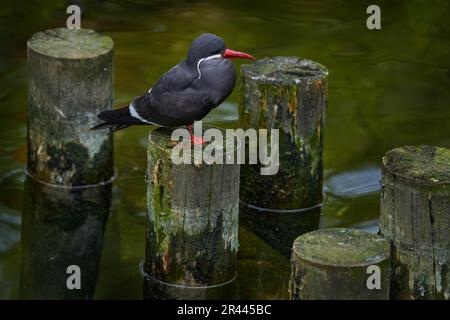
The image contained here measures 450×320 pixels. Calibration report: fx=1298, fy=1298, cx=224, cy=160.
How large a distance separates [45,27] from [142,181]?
271 cm

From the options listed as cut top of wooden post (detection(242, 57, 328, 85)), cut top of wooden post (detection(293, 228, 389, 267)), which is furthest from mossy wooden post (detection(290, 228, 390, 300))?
cut top of wooden post (detection(242, 57, 328, 85))

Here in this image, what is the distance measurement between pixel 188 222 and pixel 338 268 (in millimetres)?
1131

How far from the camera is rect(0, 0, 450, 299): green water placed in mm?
7645

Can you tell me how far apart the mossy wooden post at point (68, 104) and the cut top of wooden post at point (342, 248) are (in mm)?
2275

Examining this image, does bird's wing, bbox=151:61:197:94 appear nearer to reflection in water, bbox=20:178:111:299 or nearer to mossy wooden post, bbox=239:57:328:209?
mossy wooden post, bbox=239:57:328:209

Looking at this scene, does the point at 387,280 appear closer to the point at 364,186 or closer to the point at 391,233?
the point at 391,233

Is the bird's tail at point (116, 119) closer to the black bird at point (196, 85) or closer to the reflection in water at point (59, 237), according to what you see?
the black bird at point (196, 85)

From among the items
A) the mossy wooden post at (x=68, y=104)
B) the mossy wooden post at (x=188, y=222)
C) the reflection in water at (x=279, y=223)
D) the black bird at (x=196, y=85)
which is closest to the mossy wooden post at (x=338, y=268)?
the mossy wooden post at (x=188, y=222)

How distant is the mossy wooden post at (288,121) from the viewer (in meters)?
7.77

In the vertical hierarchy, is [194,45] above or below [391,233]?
above
